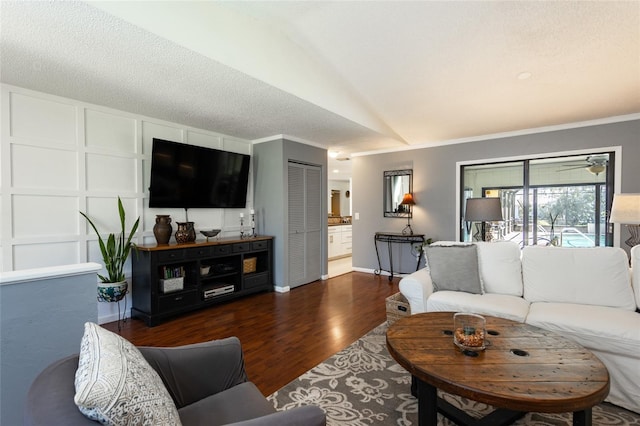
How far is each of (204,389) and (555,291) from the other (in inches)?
111

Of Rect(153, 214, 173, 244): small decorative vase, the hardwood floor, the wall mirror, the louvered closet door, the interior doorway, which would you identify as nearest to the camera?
the hardwood floor

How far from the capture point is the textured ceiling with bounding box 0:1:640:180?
2.09 m

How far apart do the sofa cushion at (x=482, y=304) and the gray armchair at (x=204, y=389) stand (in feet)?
6.10

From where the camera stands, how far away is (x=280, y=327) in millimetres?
3215

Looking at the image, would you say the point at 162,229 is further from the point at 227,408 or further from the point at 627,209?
the point at 627,209

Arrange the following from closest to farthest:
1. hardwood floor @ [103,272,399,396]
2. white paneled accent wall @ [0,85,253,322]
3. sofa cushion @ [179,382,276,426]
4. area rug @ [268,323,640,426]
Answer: sofa cushion @ [179,382,276,426]
area rug @ [268,323,640,426]
hardwood floor @ [103,272,399,396]
white paneled accent wall @ [0,85,253,322]

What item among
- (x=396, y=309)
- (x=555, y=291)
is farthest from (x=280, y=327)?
(x=555, y=291)

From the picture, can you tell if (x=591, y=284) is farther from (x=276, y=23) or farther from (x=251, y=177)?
(x=251, y=177)

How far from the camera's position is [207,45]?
88.8 inches

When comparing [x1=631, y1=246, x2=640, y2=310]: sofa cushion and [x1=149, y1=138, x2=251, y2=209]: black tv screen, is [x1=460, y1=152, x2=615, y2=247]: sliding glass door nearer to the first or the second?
[x1=631, y1=246, x2=640, y2=310]: sofa cushion

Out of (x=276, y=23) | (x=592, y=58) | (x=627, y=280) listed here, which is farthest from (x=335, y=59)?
(x=627, y=280)

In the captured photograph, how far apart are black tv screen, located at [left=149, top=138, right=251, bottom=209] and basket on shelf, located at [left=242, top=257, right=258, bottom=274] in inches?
33.3

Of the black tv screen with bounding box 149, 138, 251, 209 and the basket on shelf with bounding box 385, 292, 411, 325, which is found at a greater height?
the black tv screen with bounding box 149, 138, 251, 209

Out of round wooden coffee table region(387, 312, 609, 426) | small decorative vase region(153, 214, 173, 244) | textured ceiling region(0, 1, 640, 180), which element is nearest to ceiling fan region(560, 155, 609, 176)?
textured ceiling region(0, 1, 640, 180)
